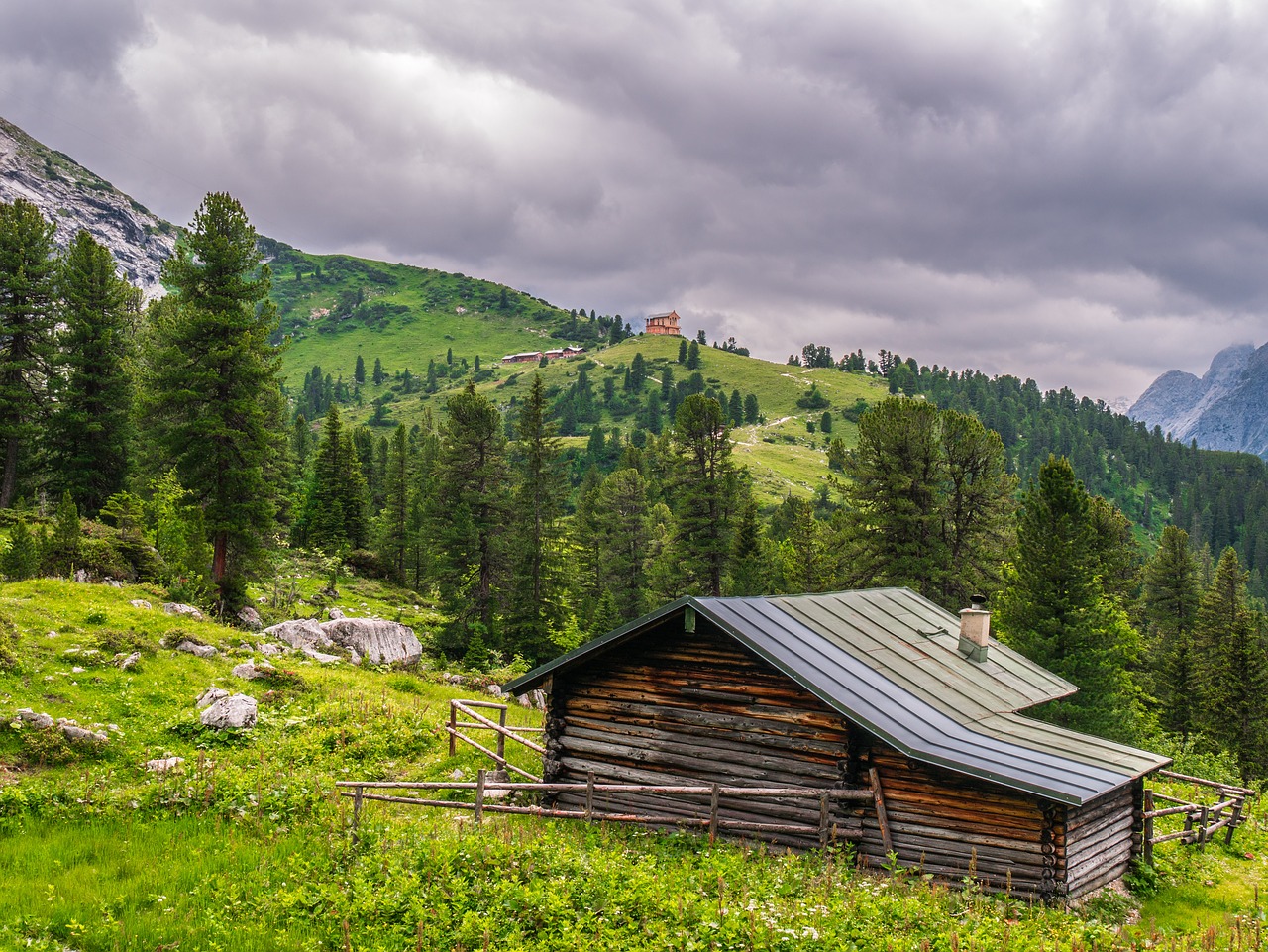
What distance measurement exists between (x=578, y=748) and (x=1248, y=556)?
703 ft

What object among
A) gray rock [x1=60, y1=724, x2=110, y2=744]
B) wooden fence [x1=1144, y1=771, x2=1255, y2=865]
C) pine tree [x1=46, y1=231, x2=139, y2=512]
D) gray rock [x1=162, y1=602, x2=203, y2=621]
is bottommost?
wooden fence [x1=1144, y1=771, x2=1255, y2=865]

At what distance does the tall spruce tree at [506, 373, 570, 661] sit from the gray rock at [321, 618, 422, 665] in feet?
29.1

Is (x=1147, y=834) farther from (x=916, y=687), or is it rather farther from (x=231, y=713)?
(x=231, y=713)

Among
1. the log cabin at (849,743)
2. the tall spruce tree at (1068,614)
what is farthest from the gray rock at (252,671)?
the tall spruce tree at (1068,614)

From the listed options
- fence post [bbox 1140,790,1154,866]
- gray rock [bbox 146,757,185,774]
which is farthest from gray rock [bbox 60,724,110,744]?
fence post [bbox 1140,790,1154,866]

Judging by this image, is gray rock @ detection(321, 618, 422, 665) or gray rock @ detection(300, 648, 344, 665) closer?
gray rock @ detection(300, 648, 344, 665)

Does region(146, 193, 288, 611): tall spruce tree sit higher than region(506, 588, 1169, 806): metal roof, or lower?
higher

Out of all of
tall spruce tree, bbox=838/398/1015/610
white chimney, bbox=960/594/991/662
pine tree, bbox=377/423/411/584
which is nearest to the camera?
white chimney, bbox=960/594/991/662

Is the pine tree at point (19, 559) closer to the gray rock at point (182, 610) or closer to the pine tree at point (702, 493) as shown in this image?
the gray rock at point (182, 610)

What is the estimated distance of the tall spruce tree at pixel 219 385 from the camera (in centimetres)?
3133

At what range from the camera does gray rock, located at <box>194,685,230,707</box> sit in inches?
737

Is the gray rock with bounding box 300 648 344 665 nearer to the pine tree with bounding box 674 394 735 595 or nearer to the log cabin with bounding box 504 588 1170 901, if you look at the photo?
the log cabin with bounding box 504 588 1170 901

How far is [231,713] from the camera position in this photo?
17.9 metres

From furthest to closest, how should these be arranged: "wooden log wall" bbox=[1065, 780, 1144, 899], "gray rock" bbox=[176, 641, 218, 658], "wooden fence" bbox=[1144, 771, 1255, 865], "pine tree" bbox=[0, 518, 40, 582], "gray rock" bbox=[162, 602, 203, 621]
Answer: "gray rock" bbox=[162, 602, 203, 621] → "pine tree" bbox=[0, 518, 40, 582] → "gray rock" bbox=[176, 641, 218, 658] → "wooden fence" bbox=[1144, 771, 1255, 865] → "wooden log wall" bbox=[1065, 780, 1144, 899]
